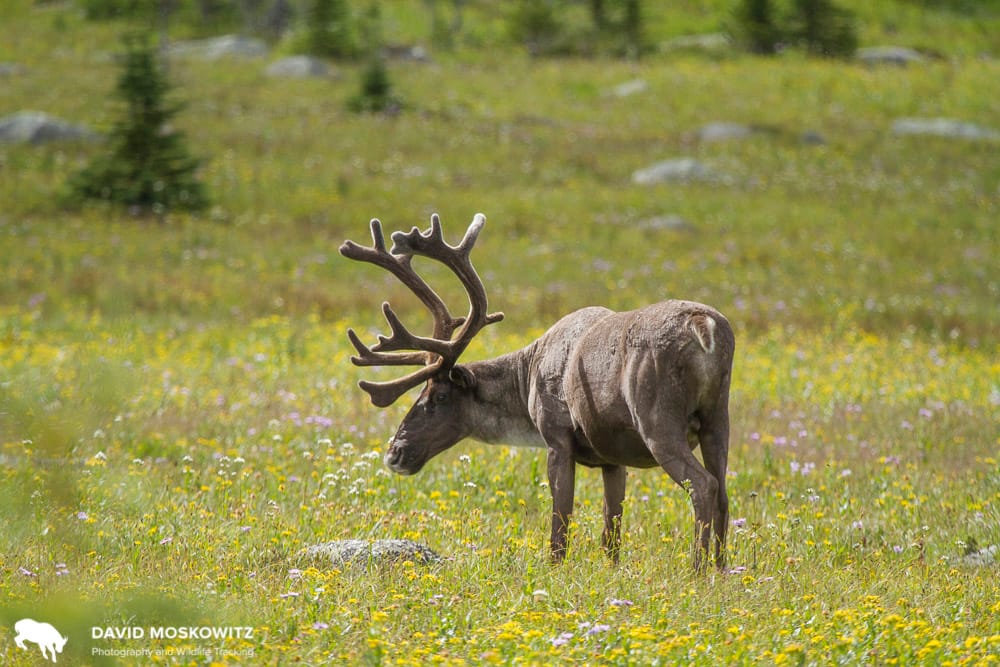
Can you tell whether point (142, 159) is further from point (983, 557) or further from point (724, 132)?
point (983, 557)

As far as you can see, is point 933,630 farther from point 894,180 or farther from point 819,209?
point 894,180

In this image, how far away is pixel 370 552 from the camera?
597 centimetres

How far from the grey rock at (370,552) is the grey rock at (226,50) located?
46330 mm

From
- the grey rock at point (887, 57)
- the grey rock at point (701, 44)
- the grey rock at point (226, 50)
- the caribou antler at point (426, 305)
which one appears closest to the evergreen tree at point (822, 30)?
the grey rock at point (887, 57)

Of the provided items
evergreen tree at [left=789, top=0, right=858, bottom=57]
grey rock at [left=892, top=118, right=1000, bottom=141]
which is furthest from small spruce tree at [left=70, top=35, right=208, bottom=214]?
evergreen tree at [left=789, top=0, right=858, bottom=57]

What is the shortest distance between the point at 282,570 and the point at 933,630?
10.5 feet

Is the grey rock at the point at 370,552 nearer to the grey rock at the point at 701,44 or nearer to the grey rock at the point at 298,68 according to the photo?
the grey rock at the point at 298,68

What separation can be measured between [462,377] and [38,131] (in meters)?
26.9

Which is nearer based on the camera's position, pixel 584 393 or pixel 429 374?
pixel 584 393

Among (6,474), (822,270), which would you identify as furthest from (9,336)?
(822,270)

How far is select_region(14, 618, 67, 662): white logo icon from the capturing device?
3365mm

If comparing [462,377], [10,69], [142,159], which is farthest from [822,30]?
[462,377]

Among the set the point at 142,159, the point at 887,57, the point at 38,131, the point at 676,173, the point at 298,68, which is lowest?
the point at 887,57

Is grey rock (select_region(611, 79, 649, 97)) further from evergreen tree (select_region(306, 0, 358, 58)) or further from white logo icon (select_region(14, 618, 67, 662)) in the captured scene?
white logo icon (select_region(14, 618, 67, 662))
